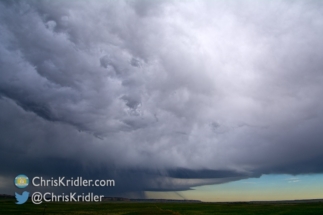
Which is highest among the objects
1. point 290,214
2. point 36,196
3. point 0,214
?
point 36,196

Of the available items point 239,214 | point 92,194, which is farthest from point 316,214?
point 92,194

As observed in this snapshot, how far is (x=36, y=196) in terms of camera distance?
57969mm

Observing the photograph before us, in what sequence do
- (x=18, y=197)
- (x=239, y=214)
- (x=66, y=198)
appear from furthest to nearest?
(x=239, y=214)
(x=66, y=198)
(x=18, y=197)

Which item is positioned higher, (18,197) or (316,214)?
(18,197)

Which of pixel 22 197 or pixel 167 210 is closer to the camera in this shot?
pixel 22 197

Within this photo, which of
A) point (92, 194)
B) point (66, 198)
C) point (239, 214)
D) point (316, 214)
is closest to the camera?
point (66, 198)

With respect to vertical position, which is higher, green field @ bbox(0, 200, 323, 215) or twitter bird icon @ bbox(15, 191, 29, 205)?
twitter bird icon @ bbox(15, 191, 29, 205)

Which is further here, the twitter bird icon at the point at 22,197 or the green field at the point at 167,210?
the green field at the point at 167,210

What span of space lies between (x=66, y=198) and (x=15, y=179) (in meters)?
11.4

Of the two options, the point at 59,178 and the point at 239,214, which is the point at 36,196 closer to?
the point at 59,178

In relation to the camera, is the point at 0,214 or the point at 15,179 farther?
the point at 0,214

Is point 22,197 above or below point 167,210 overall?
above

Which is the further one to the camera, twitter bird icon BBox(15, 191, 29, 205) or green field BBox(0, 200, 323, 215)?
green field BBox(0, 200, 323, 215)

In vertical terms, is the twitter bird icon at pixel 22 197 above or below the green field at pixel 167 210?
above
